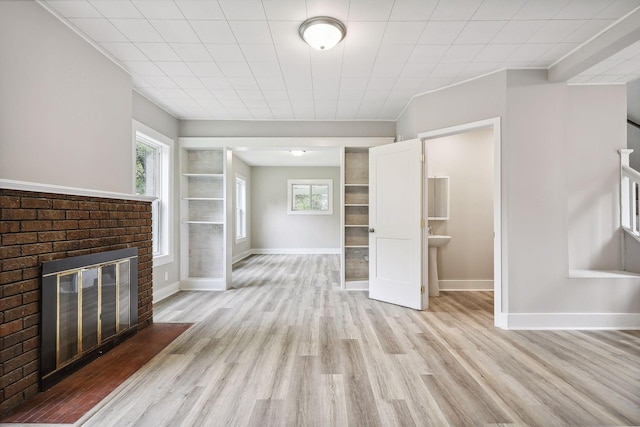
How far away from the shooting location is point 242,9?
2.25 m

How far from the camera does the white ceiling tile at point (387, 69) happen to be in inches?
121

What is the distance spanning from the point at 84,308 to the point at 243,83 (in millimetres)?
2689

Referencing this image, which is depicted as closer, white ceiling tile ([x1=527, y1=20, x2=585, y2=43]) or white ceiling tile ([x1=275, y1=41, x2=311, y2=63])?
white ceiling tile ([x1=527, y1=20, x2=585, y2=43])

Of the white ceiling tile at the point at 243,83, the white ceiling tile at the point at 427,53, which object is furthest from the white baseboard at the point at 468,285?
the white ceiling tile at the point at 243,83

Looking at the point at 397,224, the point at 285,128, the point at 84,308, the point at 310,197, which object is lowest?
the point at 84,308

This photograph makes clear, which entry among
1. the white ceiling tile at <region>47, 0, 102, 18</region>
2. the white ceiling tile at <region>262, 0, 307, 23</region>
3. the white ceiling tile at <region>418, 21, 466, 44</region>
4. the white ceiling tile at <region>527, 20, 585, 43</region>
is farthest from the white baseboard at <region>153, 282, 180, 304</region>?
the white ceiling tile at <region>527, 20, 585, 43</region>

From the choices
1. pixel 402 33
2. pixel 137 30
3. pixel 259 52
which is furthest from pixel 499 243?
pixel 137 30

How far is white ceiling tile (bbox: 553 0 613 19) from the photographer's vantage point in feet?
7.14

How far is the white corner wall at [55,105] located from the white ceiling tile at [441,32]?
289 centimetres

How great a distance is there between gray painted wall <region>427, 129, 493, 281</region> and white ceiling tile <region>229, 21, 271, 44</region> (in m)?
3.12

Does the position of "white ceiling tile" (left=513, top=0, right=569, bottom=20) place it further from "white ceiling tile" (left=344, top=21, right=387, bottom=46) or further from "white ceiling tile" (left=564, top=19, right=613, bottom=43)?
"white ceiling tile" (left=344, top=21, right=387, bottom=46)

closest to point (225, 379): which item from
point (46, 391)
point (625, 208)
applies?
point (46, 391)

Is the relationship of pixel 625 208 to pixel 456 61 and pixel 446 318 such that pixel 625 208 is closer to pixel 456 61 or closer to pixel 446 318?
pixel 446 318

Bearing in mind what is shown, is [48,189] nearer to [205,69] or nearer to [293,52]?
[205,69]
